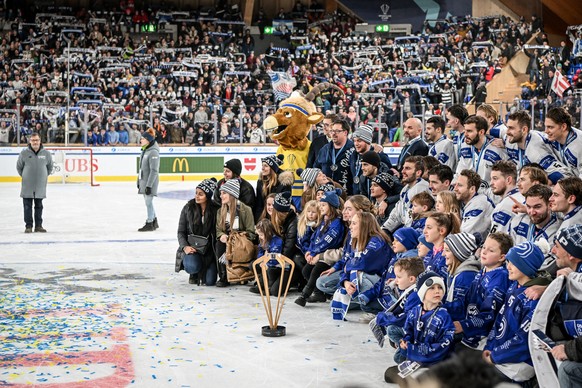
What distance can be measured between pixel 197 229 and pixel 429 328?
15.2 feet

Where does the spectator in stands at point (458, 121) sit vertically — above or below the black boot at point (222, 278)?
above

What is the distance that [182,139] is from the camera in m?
22.6

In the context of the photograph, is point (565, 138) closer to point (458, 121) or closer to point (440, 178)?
point (440, 178)

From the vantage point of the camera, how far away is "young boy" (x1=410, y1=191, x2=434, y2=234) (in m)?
6.94

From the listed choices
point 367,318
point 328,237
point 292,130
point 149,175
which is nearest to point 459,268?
point 367,318

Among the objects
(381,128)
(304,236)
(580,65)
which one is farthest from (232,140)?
(304,236)

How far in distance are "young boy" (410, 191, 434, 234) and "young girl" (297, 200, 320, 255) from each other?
1.58m

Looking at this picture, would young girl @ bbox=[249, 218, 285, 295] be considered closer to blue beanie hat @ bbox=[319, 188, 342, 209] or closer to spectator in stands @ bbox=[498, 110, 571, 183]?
blue beanie hat @ bbox=[319, 188, 342, 209]

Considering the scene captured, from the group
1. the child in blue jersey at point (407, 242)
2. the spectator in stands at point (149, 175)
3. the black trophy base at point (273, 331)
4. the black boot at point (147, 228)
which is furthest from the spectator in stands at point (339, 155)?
the black boot at point (147, 228)

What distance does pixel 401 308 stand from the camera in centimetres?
563

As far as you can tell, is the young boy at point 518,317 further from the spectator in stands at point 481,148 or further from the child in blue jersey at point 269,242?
the child in blue jersey at point 269,242

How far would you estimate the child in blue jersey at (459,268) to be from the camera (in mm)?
5340

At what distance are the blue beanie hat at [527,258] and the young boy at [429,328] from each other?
1.60 ft

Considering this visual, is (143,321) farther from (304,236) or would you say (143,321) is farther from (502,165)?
(502,165)
